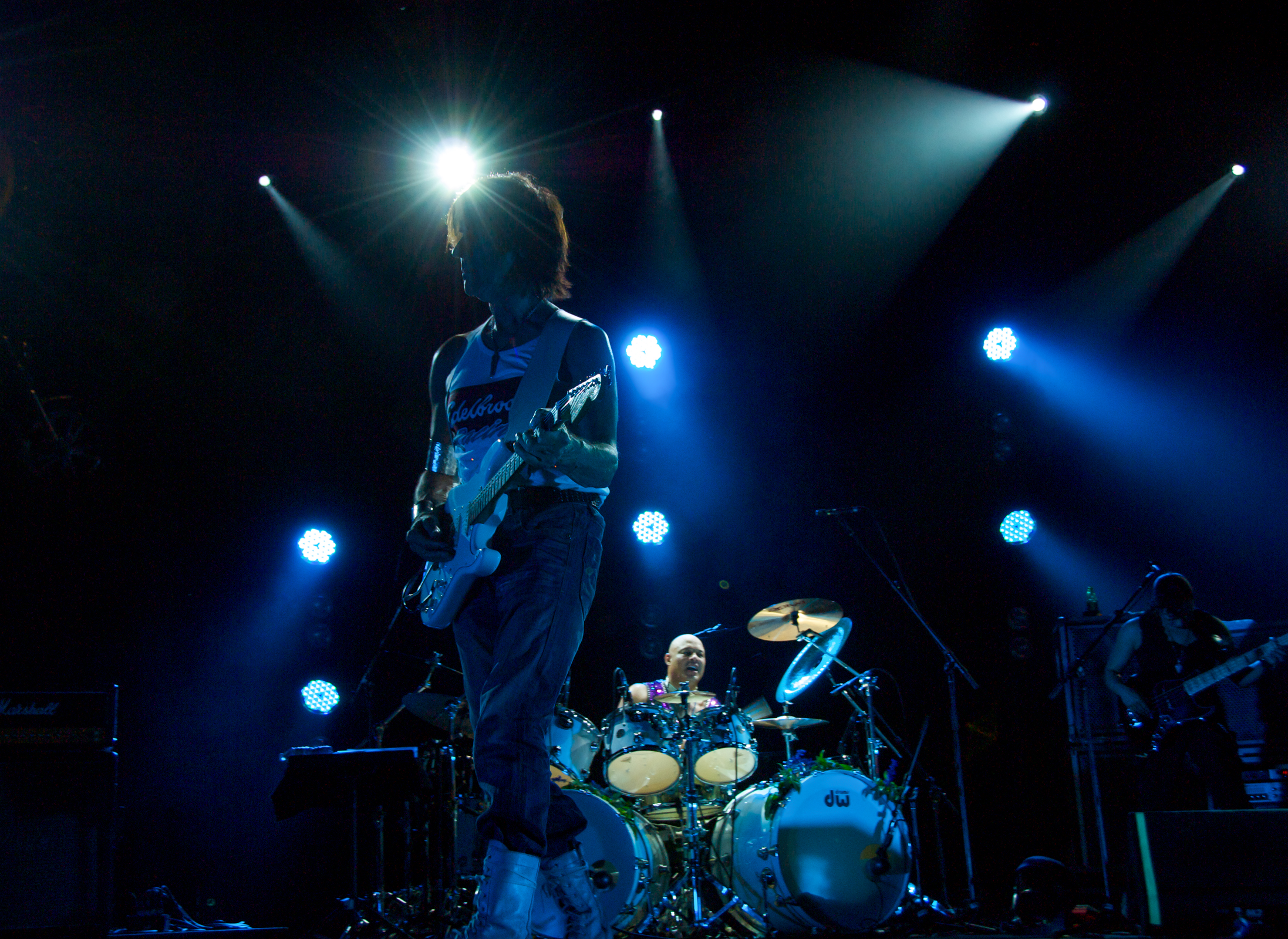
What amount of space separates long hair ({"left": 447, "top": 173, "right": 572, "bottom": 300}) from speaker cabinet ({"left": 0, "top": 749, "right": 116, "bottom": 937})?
9.70ft

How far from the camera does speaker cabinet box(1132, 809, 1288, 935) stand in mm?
2791

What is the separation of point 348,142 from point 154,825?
5.82 meters

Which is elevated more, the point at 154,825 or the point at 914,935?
the point at 154,825

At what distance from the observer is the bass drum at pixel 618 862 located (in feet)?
17.6

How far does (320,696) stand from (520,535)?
6142mm

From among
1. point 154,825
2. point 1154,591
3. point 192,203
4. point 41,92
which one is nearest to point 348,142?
point 192,203

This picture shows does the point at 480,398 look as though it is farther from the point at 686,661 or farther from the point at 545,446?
the point at 686,661

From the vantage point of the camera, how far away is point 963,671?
6.36 m

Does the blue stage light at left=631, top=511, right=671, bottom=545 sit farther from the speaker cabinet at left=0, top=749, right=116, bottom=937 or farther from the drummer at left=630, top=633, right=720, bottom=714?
the speaker cabinet at left=0, top=749, right=116, bottom=937

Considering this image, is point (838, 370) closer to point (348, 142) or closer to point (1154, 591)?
point (1154, 591)

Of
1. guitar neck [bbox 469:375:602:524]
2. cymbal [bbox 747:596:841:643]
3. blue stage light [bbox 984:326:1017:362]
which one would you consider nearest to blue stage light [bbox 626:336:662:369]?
cymbal [bbox 747:596:841:643]

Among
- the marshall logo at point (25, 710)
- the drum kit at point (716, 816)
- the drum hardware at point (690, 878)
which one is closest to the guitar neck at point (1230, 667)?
the drum kit at point (716, 816)

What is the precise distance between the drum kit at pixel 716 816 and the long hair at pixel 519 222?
3.61 m

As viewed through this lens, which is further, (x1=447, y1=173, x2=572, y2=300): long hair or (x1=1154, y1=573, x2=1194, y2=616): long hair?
(x1=1154, y1=573, x2=1194, y2=616): long hair
